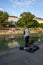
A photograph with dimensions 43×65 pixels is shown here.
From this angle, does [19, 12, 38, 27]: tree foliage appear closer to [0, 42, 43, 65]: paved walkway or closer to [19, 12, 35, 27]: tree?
[19, 12, 35, 27]: tree

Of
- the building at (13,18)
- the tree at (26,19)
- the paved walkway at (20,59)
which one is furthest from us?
the building at (13,18)

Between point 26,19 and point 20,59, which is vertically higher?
point 26,19

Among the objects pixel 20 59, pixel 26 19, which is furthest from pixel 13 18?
pixel 20 59

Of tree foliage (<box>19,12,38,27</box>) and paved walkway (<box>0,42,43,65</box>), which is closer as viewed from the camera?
paved walkway (<box>0,42,43,65</box>)

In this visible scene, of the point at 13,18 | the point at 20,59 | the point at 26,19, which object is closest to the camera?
the point at 20,59

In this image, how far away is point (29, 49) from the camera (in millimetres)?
11984

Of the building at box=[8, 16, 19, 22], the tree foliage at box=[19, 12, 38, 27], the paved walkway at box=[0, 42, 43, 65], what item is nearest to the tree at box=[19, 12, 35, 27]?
the tree foliage at box=[19, 12, 38, 27]

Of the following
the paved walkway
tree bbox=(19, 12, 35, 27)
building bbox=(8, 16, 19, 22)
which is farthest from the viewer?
building bbox=(8, 16, 19, 22)

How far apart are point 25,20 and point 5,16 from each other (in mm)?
10827

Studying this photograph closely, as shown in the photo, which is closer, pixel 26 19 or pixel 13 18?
pixel 26 19

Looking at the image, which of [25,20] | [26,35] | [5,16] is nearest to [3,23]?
[5,16]

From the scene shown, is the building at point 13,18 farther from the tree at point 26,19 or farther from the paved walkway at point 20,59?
the paved walkway at point 20,59

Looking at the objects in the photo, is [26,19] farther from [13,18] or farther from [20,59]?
[20,59]

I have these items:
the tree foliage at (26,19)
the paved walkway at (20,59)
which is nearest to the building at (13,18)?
the tree foliage at (26,19)
